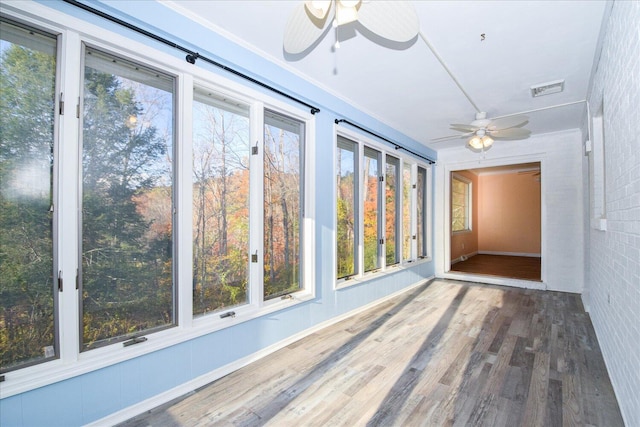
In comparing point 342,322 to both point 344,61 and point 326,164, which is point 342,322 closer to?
point 326,164

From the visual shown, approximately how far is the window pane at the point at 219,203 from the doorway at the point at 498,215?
697cm

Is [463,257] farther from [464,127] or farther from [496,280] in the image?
[464,127]

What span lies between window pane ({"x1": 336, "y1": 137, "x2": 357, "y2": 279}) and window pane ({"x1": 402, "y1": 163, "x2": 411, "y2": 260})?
4.96 ft

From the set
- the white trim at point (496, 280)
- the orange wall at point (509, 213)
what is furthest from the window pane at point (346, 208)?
the orange wall at point (509, 213)

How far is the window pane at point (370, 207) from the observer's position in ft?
13.6

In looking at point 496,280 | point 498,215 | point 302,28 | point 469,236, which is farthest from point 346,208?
point 498,215

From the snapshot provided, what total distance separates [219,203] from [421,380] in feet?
6.86

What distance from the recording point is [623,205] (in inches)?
71.4

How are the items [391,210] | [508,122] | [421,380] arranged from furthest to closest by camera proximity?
[391,210]
[508,122]
[421,380]

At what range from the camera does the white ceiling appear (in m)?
2.11

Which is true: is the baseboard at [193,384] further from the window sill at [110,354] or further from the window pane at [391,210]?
the window pane at [391,210]

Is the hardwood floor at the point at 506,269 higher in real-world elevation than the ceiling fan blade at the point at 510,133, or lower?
lower

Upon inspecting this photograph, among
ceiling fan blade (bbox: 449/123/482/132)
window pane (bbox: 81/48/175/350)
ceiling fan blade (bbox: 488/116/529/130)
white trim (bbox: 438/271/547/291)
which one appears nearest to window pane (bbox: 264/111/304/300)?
window pane (bbox: 81/48/175/350)

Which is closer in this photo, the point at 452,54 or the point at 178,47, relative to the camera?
the point at 178,47
